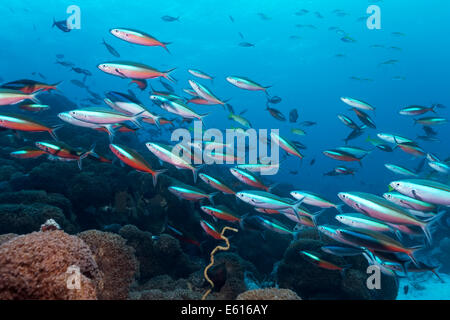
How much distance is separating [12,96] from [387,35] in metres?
58.6

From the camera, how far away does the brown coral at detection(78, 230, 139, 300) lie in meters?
3.34

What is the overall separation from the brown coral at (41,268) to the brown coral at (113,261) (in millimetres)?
1098

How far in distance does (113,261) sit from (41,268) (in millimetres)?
1494

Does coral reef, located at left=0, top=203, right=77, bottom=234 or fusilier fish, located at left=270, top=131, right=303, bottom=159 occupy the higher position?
fusilier fish, located at left=270, top=131, right=303, bottom=159

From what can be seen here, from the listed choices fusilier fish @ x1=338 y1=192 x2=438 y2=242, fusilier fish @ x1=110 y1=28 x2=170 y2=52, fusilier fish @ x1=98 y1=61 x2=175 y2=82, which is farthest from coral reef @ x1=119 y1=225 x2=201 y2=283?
fusilier fish @ x1=110 y1=28 x2=170 y2=52

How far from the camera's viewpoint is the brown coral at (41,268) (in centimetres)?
196

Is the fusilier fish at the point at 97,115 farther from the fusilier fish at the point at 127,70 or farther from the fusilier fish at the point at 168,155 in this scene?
the fusilier fish at the point at 127,70

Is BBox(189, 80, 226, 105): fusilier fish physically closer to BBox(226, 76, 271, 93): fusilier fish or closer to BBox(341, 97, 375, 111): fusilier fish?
BBox(226, 76, 271, 93): fusilier fish

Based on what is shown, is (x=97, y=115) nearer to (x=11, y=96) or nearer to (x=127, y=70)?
(x=127, y=70)

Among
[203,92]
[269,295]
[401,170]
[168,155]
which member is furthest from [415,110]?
[168,155]

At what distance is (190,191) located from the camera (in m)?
4.83

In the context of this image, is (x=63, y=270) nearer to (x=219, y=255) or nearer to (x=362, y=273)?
(x=219, y=255)

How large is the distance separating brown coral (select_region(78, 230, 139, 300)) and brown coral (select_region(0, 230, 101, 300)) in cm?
110

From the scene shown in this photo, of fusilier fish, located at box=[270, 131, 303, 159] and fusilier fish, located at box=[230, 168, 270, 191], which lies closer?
fusilier fish, located at box=[230, 168, 270, 191]
